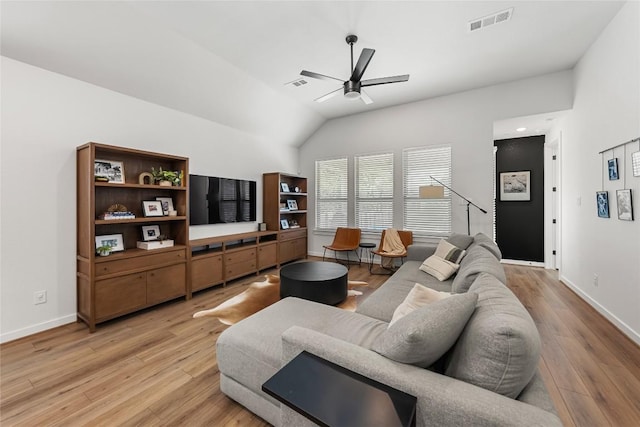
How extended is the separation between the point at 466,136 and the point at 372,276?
2982 millimetres

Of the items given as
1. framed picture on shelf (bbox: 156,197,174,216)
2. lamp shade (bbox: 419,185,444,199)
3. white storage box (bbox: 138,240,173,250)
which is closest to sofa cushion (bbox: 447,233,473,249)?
lamp shade (bbox: 419,185,444,199)

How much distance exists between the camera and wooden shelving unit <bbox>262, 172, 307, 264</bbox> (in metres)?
5.28

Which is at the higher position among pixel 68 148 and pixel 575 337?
pixel 68 148

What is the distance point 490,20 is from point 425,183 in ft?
8.77

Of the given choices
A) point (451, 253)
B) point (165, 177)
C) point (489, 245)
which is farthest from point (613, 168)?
point (165, 177)

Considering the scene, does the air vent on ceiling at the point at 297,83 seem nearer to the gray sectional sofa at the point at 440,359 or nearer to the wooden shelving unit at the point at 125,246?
the wooden shelving unit at the point at 125,246

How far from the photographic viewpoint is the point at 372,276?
4574 millimetres

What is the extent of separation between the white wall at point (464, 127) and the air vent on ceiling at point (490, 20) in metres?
1.84

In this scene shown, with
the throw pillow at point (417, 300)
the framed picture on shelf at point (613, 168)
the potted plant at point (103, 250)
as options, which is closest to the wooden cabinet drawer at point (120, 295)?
the potted plant at point (103, 250)

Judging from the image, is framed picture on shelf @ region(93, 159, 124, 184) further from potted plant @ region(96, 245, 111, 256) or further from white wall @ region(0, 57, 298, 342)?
potted plant @ region(96, 245, 111, 256)

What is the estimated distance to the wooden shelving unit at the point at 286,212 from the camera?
5.28 m

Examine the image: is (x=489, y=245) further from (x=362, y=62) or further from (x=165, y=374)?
(x=165, y=374)

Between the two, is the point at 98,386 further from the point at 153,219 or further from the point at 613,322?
the point at 613,322

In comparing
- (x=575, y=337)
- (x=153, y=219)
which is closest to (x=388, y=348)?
(x=575, y=337)
